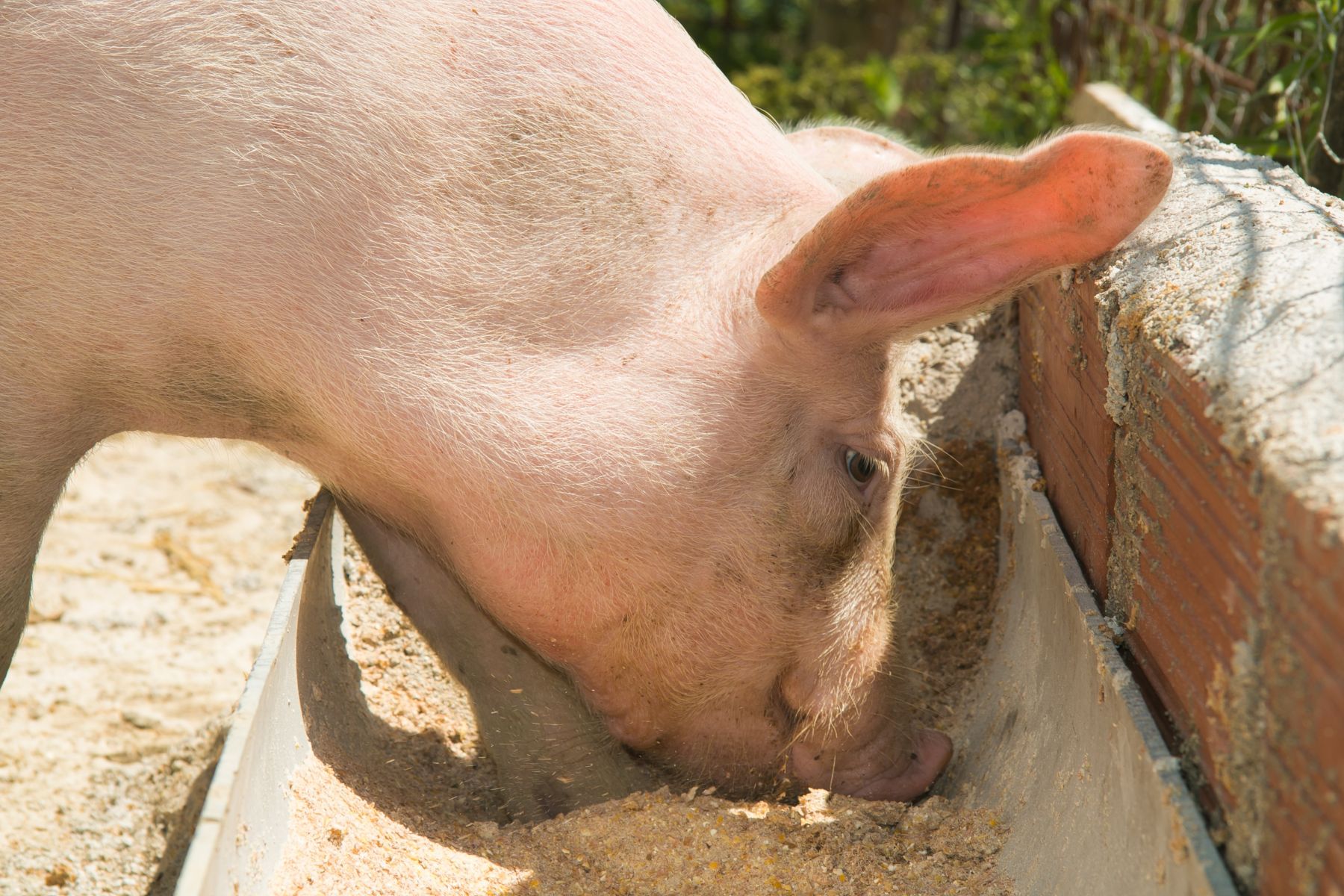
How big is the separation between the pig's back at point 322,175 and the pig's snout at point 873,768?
1116 mm

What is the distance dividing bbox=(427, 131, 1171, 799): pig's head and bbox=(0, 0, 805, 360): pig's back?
256 millimetres

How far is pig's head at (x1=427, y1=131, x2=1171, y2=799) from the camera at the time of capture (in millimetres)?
2359

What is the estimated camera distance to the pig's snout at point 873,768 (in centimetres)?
296

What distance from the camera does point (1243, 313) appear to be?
196cm

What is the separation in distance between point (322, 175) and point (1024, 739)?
5.94 ft

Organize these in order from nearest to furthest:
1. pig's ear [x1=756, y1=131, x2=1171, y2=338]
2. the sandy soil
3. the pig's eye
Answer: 1. pig's ear [x1=756, y1=131, x2=1171, y2=338]
2. the pig's eye
3. the sandy soil

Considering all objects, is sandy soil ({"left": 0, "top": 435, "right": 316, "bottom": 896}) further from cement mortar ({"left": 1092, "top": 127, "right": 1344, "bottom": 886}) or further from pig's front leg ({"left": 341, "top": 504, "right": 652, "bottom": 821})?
cement mortar ({"left": 1092, "top": 127, "right": 1344, "bottom": 886})

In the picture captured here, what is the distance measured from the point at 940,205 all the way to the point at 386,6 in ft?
3.79

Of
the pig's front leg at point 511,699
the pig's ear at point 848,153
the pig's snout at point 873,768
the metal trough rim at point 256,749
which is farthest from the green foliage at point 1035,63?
the metal trough rim at point 256,749

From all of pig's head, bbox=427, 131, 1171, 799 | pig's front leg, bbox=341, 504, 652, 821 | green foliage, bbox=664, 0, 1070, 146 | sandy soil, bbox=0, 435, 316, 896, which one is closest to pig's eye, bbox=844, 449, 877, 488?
pig's head, bbox=427, 131, 1171, 799

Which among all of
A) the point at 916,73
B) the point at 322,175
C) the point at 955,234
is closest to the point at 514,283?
the point at 322,175

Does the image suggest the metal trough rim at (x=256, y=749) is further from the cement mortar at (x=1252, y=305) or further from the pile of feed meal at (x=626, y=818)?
the cement mortar at (x=1252, y=305)

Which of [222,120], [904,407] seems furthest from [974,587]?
[222,120]

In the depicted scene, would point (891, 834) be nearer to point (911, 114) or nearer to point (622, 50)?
point (622, 50)
